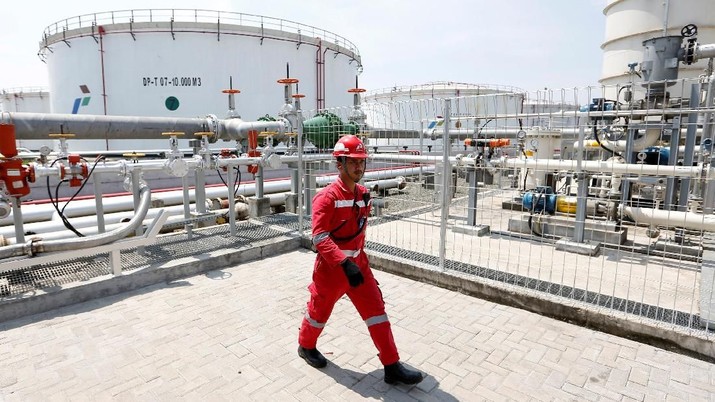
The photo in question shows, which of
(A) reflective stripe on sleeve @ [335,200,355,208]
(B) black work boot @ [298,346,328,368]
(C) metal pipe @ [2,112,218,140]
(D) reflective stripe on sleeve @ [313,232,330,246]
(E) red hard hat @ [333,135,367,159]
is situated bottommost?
(B) black work boot @ [298,346,328,368]

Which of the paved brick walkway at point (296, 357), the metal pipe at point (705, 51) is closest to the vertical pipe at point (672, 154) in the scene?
the metal pipe at point (705, 51)

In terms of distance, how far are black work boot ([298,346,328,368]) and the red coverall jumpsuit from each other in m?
0.04

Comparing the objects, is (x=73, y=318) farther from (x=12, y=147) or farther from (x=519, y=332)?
(x=519, y=332)

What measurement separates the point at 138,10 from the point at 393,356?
745 inches

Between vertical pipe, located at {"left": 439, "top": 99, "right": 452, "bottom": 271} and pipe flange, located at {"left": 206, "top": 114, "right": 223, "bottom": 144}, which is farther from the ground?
pipe flange, located at {"left": 206, "top": 114, "right": 223, "bottom": 144}

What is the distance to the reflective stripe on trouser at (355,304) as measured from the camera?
9.47ft

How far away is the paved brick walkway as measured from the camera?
2.90m

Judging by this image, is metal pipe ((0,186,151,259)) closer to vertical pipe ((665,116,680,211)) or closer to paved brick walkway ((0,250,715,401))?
paved brick walkway ((0,250,715,401))

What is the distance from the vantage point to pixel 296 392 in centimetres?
289

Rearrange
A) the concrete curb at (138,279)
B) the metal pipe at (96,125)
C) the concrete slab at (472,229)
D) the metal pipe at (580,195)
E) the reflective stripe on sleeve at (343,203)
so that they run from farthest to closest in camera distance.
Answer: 1. the concrete slab at (472,229)
2. the metal pipe at (580,195)
3. the metal pipe at (96,125)
4. the concrete curb at (138,279)
5. the reflective stripe on sleeve at (343,203)

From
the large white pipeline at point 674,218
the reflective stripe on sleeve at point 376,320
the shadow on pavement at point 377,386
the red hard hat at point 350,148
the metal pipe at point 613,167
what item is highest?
the red hard hat at point 350,148

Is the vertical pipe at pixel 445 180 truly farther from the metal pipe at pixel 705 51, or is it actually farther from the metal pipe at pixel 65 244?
the metal pipe at pixel 705 51

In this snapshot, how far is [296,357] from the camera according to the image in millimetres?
3359

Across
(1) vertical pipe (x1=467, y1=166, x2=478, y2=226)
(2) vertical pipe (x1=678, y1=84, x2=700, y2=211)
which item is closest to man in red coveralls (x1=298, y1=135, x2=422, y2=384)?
(1) vertical pipe (x1=467, y1=166, x2=478, y2=226)
